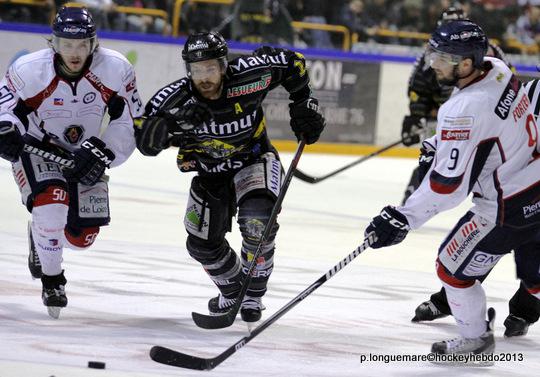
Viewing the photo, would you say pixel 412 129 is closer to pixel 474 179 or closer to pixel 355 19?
pixel 474 179

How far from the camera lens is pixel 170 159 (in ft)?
37.1

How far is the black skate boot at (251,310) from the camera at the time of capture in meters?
4.71

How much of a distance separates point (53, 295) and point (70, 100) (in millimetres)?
869

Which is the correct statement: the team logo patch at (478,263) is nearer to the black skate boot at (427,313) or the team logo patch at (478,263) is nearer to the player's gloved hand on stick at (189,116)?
the black skate boot at (427,313)

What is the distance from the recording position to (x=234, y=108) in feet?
15.5

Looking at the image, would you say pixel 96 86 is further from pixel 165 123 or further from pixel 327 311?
pixel 327 311

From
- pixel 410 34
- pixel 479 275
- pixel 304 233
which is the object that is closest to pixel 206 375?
pixel 479 275

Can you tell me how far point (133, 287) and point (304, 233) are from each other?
2427 mm

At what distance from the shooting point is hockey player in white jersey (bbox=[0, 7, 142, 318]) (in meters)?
4.78

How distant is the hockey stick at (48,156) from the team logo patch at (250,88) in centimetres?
78

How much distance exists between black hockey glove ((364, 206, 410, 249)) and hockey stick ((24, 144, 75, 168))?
150cm

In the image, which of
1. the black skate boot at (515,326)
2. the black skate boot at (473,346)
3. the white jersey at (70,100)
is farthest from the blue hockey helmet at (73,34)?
the black skate boot at (515,326)

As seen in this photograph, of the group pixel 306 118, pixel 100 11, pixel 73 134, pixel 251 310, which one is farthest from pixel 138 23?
pixel 251 310

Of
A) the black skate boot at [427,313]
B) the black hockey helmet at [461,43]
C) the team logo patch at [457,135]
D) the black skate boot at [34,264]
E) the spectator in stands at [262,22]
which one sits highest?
the black hockey helmet at [461,43]
